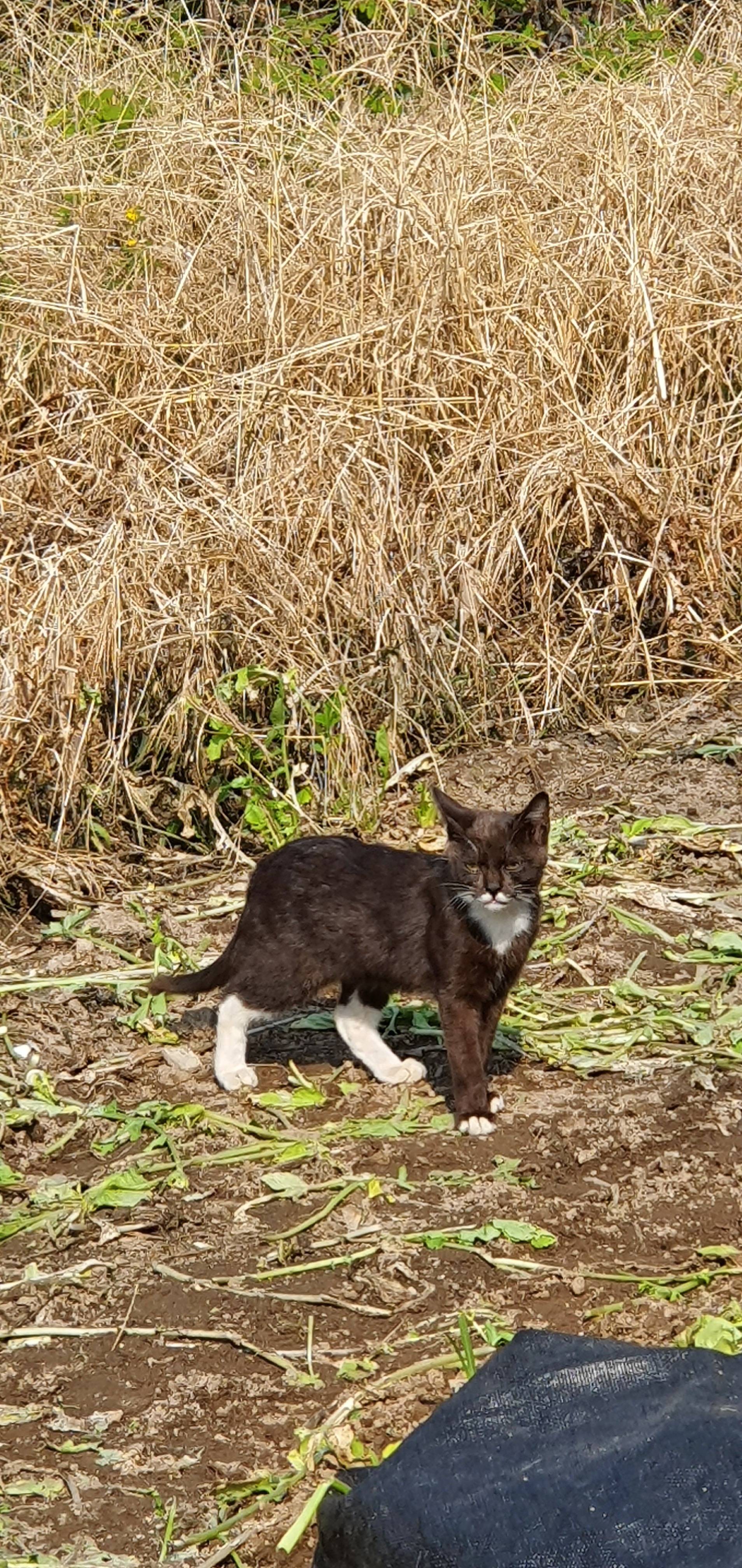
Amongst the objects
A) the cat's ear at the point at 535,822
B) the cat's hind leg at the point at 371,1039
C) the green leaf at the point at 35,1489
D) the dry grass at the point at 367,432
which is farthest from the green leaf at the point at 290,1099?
the dry grass at the point at 367,432

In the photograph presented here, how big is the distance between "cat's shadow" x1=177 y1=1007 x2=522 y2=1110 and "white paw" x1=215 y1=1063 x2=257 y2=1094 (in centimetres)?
16

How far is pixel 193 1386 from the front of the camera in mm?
3330

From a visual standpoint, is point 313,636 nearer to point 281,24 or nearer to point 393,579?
point 393,579

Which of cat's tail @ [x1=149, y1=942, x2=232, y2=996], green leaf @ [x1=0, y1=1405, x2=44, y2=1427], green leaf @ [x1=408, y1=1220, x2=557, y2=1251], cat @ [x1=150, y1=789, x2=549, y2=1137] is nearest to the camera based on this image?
green leaf @ [x1=0, y1=1405, x2=44, y2=1427]

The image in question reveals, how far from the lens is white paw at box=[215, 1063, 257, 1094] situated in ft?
14.7

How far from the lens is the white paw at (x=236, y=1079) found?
4492 millimetres

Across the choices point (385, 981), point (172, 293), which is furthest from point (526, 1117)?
point (172, 293)

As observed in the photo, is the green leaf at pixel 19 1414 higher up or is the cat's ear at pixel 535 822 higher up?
the cat's ear at pixel 535 822

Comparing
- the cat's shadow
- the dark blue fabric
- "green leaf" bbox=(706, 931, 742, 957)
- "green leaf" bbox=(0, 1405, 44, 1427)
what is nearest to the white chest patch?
the cat's shadow

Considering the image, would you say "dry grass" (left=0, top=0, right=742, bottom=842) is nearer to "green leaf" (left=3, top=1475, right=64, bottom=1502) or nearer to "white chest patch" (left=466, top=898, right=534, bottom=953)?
"white chest patch" (left=466, top=898, right=534, bottom=953)

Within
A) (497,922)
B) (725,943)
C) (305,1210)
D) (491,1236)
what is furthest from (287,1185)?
(725,943)

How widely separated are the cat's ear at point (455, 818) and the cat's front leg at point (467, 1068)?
40 cm

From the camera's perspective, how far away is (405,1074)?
178 inches

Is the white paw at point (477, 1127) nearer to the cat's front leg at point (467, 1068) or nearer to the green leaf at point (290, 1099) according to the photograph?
the cat's front leg at point (467, 1068)
